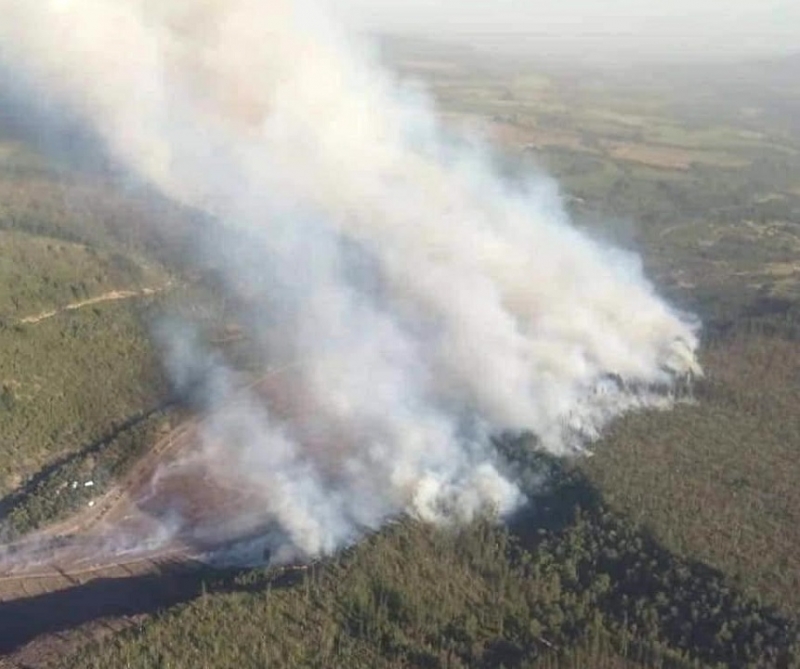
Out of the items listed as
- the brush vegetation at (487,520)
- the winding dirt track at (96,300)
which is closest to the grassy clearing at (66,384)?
the brush vegetation at (487,520)

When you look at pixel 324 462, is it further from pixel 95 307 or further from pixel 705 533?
pixel 95 307

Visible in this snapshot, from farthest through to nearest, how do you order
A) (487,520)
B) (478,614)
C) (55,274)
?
(55,274)
(487,520)
(478,614)

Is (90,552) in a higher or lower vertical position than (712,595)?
lower

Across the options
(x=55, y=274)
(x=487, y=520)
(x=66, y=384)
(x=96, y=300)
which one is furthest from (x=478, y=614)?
(x=55, y=274)

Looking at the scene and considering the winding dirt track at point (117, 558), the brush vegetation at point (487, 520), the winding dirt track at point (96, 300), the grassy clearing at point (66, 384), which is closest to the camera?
the brush vegetation at point (487, 520)

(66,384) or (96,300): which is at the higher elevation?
(96,300)

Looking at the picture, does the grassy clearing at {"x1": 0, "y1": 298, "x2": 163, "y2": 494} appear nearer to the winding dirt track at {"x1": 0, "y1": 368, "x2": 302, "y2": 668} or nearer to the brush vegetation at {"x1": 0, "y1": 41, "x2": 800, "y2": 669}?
the brush vegetation at {"x1": 0, "y1": 41, "x2": 800, "y2": 669}

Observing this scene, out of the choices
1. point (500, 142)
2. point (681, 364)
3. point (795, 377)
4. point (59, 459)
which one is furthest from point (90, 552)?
point (500, 142)

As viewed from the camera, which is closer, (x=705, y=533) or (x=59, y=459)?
(x=705, y=533)

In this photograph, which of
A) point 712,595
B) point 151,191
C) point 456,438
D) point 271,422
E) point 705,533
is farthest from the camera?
point 151,191

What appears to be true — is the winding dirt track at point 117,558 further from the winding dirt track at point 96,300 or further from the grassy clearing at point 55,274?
the grassy clearing at point 55,274

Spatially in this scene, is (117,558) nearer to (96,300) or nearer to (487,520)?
(487,520)
